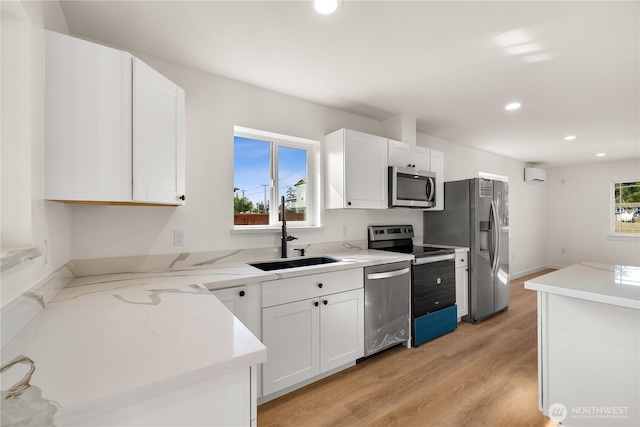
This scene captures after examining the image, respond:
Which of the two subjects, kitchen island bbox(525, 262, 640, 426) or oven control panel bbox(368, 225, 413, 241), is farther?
oven control panel bbox(368, 225, 413, 241)

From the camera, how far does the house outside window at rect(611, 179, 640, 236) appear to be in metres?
5.59

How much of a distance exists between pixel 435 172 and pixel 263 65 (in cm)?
232

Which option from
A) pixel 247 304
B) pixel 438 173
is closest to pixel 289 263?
pixel 247 304

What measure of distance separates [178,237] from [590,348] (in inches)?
101

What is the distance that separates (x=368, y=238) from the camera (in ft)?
10.7

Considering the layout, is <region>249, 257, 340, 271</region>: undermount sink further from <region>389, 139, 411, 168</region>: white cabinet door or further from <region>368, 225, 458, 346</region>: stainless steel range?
<region>389, 139, 411, 168</region>: white cabinet door

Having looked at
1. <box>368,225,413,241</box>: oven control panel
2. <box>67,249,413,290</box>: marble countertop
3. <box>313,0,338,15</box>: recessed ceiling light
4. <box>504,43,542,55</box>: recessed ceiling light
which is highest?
<box>504,43,542,55</box>: recessed ceiling light

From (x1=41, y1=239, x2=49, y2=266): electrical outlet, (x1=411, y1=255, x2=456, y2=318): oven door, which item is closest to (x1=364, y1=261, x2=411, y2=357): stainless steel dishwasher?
(x1=411, y1=255, x2=456, y2=318): oven door

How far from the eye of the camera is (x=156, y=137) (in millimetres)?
1623

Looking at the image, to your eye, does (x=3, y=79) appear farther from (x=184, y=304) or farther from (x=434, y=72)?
(x=434, y=72)

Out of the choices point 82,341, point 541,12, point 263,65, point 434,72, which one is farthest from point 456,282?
point 82,341

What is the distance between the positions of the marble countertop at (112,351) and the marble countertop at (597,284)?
158cm

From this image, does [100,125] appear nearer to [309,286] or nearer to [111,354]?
[111,354]

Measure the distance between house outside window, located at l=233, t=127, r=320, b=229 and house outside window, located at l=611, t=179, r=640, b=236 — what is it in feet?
21.5
